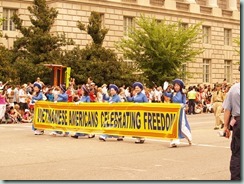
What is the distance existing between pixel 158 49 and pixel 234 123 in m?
34.2

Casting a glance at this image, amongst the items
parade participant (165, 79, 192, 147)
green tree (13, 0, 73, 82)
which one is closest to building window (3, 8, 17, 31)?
green tree (13, 0, 73, 82)

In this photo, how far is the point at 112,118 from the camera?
19.6 m

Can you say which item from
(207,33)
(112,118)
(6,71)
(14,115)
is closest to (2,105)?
(14,115)

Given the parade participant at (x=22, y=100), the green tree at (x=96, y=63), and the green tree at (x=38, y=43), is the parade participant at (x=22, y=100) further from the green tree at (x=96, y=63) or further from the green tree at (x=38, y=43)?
the green tree at (x=96, y=63)

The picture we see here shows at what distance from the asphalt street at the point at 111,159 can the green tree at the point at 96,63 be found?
19.4m

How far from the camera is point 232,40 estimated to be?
61.8 metres

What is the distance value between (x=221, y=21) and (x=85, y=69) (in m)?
24.4

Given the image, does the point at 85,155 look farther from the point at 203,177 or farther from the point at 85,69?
the point at 85,69

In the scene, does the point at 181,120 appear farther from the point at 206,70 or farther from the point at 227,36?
the point at 227,36

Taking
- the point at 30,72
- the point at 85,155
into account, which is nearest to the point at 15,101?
the point at 30,72

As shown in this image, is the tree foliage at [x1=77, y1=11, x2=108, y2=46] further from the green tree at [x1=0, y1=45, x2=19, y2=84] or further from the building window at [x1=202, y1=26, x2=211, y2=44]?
the building window at [x1=202, y1=26, x2=211, y2=44]

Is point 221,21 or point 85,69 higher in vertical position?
point 221,21

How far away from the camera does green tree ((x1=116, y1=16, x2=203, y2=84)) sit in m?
43.9

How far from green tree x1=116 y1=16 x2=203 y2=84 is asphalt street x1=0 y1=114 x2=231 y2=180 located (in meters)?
23.7
